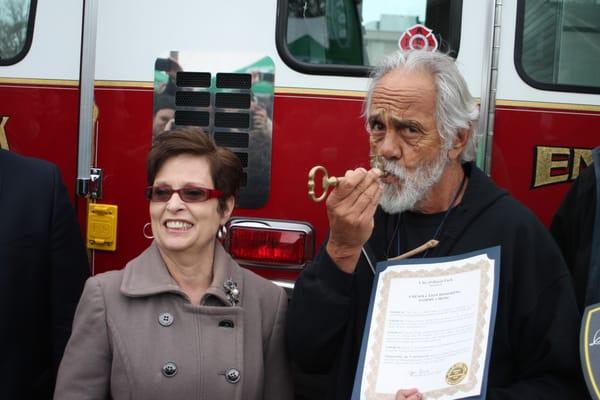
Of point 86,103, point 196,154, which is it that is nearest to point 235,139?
point 86,103

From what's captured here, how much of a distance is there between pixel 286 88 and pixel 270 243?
62cm

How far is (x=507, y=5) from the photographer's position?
2.75 meters

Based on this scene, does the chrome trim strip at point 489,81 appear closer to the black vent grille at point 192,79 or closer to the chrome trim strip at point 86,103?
the black vent grille at point 192,79

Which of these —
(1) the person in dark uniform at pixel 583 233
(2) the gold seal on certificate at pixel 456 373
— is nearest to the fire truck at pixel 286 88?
(1) the person in dark uniform at pixel 583 233

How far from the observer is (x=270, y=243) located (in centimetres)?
274

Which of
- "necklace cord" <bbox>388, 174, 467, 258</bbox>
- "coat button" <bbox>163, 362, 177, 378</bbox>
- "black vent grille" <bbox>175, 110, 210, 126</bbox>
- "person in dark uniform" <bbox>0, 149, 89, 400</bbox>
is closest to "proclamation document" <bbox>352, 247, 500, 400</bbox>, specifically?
"necklace cord" <bbox>388, 174, 467, 258</bbox>

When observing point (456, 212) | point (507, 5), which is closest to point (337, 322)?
point (456, 212)

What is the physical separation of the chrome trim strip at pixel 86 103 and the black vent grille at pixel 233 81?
21.1 inches

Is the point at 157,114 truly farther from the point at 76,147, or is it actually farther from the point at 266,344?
the point at 266,344

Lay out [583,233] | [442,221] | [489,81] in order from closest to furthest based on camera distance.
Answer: [442,221] → [583,233] → [489,81]

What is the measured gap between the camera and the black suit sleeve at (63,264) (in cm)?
223

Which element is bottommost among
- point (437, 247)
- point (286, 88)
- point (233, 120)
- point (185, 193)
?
point (437, 247)

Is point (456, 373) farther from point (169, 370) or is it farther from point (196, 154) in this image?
point (196, 154)

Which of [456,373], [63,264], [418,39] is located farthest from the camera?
[418,39]
